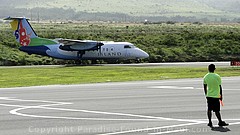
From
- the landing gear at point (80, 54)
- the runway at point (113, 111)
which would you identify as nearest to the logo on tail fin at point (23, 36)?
the landing gear at point (80, 54)

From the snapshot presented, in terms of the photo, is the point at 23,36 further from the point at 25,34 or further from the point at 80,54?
the point at 80,54

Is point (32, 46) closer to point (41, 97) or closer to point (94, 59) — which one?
point (94, 59)

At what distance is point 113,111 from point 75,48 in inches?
1497

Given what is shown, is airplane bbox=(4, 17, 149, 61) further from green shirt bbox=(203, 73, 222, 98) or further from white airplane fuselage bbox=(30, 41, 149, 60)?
green shirt bbox=(203, 73, 222, 98)

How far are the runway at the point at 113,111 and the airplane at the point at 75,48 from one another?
90.2ft

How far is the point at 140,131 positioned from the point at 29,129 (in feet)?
9.93

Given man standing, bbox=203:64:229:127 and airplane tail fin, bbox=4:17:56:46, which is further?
airplane tail fin, bbox=4:17:56:46

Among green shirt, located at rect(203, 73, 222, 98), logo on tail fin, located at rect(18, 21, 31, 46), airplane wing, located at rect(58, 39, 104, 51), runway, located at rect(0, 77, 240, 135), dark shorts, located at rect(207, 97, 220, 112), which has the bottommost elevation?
runway, located at rect(0, 77, 240, 135)

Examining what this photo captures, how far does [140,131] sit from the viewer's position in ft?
50.1

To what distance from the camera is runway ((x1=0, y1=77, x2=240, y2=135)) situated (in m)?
15.5

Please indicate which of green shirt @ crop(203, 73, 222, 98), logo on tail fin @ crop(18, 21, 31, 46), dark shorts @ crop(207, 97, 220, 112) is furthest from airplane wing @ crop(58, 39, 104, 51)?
dark shorts @ crop(207, 97, 220, 112)

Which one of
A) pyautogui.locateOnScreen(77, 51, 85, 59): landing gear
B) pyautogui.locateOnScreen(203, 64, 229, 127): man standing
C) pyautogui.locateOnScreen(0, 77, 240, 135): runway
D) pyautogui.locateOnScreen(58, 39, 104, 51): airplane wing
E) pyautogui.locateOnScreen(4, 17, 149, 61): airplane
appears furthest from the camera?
pyautogui.locateOnScreen(77, 51, 85, 59): landing gear

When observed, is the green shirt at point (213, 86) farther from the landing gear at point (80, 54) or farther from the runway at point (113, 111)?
the landing gear at point (80, 54)

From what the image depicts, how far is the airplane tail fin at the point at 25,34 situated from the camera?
185ft
